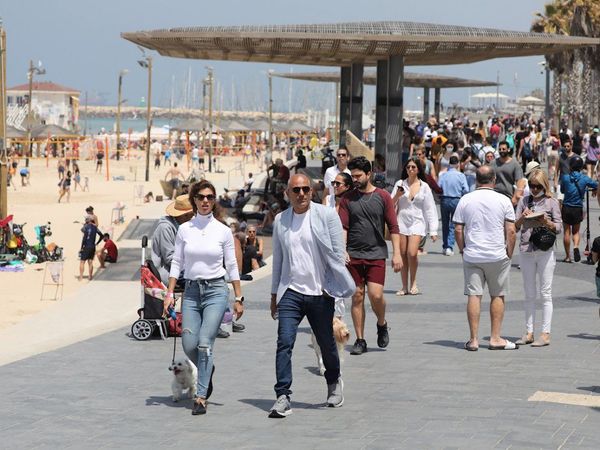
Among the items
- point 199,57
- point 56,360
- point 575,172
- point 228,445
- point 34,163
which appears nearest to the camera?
point 228,445

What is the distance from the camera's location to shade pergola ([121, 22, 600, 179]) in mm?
27188

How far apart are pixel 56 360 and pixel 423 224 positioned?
194 inches

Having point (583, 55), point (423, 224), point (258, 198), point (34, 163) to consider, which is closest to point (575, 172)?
point (423, 224)

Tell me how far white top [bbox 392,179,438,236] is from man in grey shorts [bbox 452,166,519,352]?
319 centimetres

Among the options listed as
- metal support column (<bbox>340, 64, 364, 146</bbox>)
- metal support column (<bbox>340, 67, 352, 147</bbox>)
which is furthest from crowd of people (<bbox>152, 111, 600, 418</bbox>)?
metal support column (<bbox>340, 67, 352, 147</bbox>)

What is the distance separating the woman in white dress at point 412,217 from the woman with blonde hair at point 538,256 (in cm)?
280

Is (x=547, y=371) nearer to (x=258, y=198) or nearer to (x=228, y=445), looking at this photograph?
(x=228, y=445)

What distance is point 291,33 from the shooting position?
2700 centimetres

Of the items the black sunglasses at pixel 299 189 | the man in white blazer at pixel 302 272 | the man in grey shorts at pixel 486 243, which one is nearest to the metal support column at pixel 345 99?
Answer: the man in grey shorts at pixel 486 243

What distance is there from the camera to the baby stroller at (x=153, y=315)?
11.4 m

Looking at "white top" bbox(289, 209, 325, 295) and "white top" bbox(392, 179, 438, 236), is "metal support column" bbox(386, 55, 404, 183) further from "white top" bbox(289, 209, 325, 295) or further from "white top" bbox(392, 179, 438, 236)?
"white top" bbox(289, 209, 325, 295)

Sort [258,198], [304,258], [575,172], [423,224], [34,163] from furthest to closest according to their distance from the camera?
[34,163] → [258,198] → [575,172] → [423,224] → [304,258]

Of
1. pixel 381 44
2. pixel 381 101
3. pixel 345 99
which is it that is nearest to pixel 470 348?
pixel 381 44

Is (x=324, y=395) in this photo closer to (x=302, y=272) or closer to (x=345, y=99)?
(x=302, y=272)
